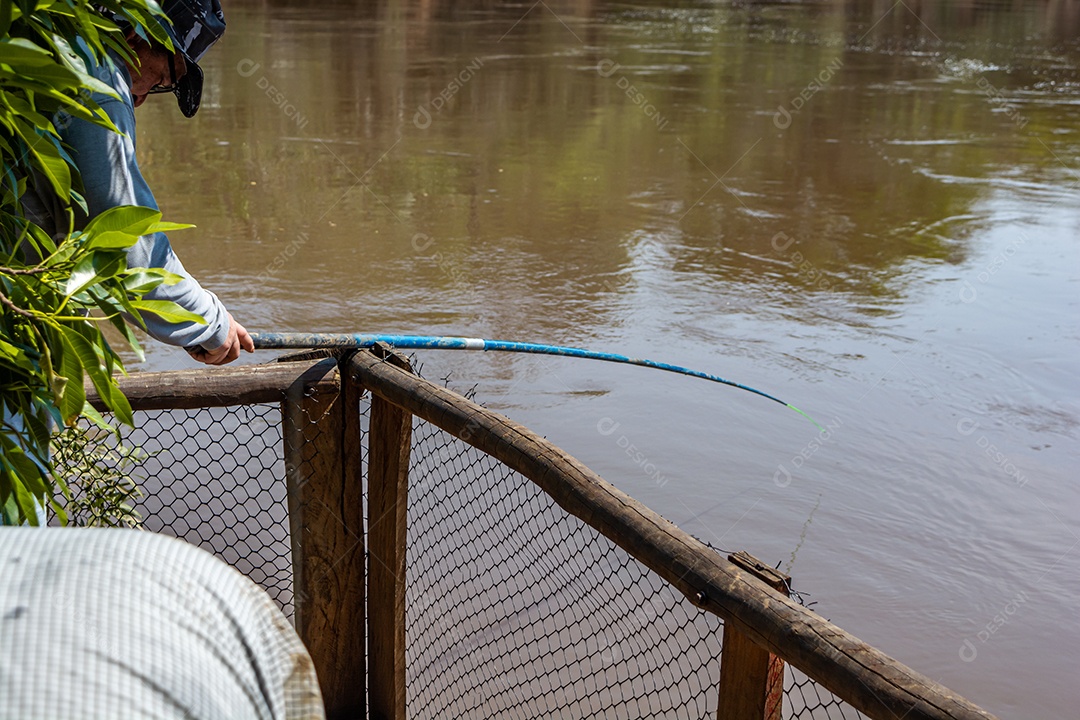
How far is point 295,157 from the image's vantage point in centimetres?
911

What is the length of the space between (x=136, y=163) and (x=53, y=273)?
541 millimetres

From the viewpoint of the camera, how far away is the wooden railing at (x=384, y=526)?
5.54 ft

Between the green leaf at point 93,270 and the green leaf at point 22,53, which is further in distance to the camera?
the green leaf at point 93,270

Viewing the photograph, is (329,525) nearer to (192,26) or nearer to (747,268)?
(192,26)

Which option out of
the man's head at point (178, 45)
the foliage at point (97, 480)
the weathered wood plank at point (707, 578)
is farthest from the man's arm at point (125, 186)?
the foliage at point (97, 480)

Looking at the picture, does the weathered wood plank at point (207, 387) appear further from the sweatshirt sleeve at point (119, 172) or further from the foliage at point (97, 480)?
the sweatshirt sleeve at point (119, 172)

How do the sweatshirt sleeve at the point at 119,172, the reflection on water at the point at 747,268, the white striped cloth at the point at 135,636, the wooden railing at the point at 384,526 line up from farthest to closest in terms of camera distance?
the reflection on water at the point at 747,268
the sweatshirt sleeve at the point at 119,172
the wooden railing at the point at 384,526
the white striped cloth at the point at 135,636

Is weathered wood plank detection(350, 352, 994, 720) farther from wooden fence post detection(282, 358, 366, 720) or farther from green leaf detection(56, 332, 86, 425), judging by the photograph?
green leaf detection(56, 332, 86, 425)

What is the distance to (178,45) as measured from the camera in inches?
82.2

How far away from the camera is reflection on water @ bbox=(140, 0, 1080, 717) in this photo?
417cm

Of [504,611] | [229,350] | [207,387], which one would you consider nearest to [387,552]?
[207,387]

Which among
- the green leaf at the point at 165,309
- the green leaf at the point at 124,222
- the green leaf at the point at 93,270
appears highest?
the green leaf at the point at 124,222

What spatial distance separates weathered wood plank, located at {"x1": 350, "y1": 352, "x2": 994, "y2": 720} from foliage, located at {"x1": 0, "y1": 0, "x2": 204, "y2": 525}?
0.83 metres

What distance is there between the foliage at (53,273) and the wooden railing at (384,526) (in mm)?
844
